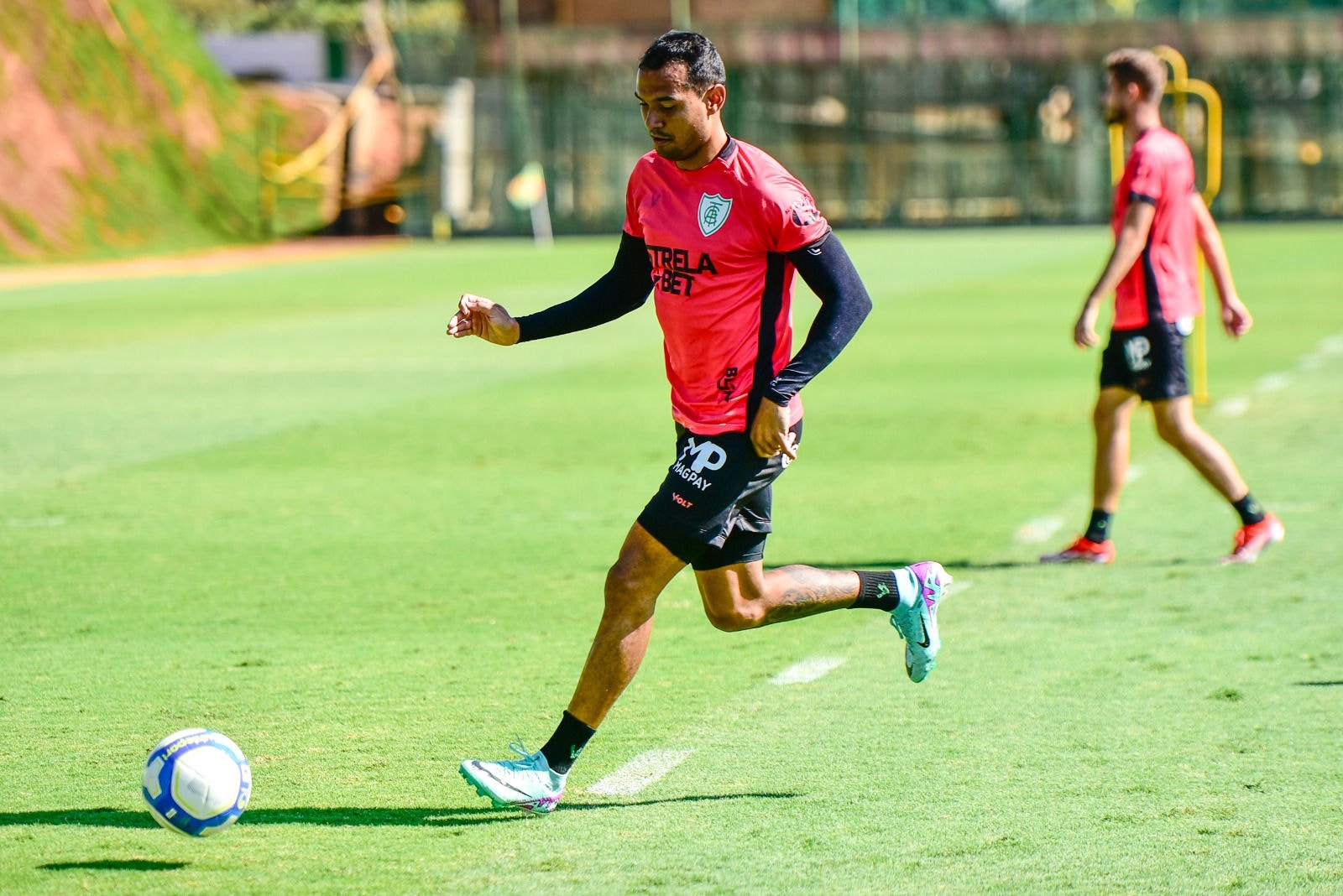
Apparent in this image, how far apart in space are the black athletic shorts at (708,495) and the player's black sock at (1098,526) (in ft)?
12.0

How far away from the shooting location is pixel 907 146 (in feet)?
165

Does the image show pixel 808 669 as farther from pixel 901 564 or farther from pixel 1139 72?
pixel 1139 72

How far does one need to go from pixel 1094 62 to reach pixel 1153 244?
41613 mm

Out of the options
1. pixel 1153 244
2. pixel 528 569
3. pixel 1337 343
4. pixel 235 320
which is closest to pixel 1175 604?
pixel 1153 244

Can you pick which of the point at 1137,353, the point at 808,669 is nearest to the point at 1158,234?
the point at 1137,353

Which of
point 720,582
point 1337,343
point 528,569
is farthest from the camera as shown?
point 1337,343

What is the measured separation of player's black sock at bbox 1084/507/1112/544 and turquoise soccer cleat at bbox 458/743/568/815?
13.8ft

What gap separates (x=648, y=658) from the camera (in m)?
7.16

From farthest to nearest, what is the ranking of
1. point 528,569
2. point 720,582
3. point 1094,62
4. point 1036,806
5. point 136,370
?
1. point 1094,62
2. point 136,370
3. point 528,569
4. point 720,582
5. point 1036,806

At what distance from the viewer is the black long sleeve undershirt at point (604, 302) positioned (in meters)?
5.84

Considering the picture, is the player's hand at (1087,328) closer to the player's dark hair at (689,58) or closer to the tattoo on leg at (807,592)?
the tattoo on leg at (807,592)

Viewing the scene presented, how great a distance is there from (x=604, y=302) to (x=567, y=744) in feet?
4.58

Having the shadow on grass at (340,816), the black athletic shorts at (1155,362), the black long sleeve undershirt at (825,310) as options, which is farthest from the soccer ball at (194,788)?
the black athletic shorts at (1155,362)

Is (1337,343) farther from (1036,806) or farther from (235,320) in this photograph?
(1036,806)
